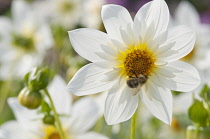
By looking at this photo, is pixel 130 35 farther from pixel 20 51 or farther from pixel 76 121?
pixel 20 51

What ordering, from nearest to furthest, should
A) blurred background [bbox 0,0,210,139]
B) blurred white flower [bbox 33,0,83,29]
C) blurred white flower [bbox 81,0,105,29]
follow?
blurred background [bbox 0,0,210,139]
blurred white flower [bbox 81,0,105,29]
blurred white flower [bbox 33,0,83,29]

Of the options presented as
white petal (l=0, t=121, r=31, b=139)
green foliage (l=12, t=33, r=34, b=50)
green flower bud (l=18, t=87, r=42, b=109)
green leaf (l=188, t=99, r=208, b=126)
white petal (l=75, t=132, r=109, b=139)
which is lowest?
green foliage (l=12, t=33, r=34, b=50)

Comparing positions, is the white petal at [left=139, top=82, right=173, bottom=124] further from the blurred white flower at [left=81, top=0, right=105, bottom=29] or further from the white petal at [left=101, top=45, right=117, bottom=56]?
the blurred white flower at [left=81, top=0, right=105, bottom=29]

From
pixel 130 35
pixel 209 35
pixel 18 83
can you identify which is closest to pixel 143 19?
pixel 130 35

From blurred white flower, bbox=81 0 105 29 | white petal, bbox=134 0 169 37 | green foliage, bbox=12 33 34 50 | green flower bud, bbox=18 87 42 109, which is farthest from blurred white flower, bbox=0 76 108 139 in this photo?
blurred white flower, bbox=81 0 105 29

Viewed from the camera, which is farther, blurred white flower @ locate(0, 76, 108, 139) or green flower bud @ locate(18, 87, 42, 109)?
blurred white flower @ locate(0, 76, 108, 139)

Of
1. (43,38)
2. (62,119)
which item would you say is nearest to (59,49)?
(43,38)

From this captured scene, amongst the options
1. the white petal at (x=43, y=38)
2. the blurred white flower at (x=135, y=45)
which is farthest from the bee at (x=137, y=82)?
the white petal at (x=43, y=38)
